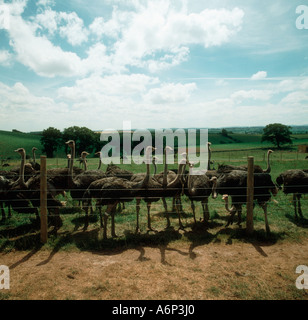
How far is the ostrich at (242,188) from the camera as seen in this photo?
630 cm

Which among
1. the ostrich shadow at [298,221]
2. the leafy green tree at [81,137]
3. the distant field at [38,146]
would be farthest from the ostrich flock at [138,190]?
the leafy green tree at [81,137]

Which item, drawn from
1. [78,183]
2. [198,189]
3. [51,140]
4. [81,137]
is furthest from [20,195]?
[81,137]

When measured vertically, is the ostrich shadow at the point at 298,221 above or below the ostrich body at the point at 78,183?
below

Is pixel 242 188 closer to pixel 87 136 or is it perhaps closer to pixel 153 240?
pixel 153 240

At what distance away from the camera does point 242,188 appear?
6465 mm

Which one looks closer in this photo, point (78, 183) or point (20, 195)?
point (20, 195)

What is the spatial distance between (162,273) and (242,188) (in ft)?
11.2

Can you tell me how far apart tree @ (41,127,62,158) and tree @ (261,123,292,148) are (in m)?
55.0

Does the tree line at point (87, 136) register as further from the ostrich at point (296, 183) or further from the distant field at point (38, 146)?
the ostrich at point (296, 183)

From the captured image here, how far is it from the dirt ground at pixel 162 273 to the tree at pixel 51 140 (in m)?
55.1

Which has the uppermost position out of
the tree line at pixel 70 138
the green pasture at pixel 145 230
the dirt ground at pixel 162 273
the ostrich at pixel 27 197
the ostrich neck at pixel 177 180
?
the tree line at pixel 70 138
